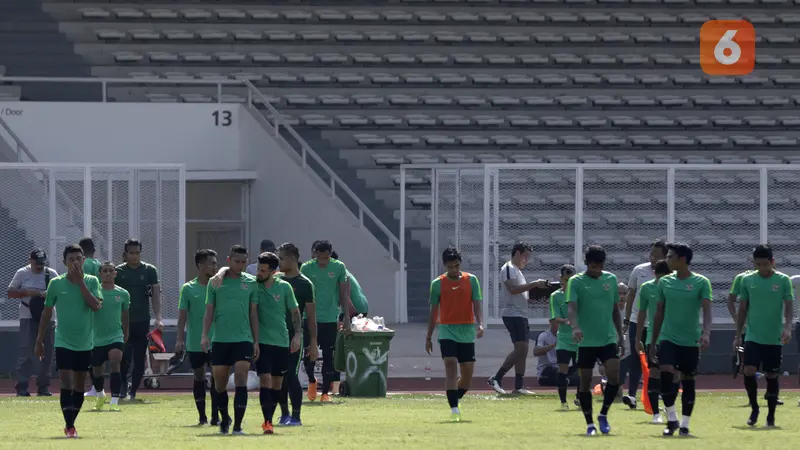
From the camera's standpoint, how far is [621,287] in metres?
18.8

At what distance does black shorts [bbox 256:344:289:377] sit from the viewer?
552 inches

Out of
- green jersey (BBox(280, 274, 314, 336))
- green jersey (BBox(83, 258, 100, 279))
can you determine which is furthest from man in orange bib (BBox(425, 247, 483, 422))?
green jersey (BBox(83, 258, 100, 279))

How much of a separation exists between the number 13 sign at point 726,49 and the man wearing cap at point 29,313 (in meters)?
15.5

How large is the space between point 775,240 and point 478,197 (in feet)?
14.1

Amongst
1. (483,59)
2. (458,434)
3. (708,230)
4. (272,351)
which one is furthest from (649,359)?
(483,59)

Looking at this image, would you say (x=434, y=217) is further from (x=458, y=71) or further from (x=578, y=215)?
(x=458, y=71)

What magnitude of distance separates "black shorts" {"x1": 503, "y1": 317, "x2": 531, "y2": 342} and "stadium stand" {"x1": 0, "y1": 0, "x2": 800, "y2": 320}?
912cm

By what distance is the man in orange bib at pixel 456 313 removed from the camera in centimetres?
1602

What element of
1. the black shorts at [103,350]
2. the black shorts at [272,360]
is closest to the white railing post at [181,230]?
the black shorts at [103,350]

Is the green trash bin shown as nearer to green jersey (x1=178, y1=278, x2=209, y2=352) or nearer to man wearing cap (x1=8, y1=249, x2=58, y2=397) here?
man wearing cap (x1=8, y1=249, x2=58, y2=397)

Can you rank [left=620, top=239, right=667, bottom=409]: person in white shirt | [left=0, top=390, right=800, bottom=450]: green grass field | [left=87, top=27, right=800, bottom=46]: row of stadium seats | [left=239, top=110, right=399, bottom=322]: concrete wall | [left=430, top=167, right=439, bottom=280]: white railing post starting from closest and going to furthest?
[left=0, top=390, right=800, bottom=450]: green grass field → [left=620, top=239, right=667, bottom=409]: person in white shirt → [left=430, top=167, right=439, bottom=280]: white railing post → [left=239, top=110, right=399, bottom=322]: concrete wall → [left=87, top=27, right=800, bottom=46]: row of stadium seats

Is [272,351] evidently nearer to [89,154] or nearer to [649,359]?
[649,359]

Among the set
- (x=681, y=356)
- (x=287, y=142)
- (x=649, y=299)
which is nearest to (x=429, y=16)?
(x=287, y=142)

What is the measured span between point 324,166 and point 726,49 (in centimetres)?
856
